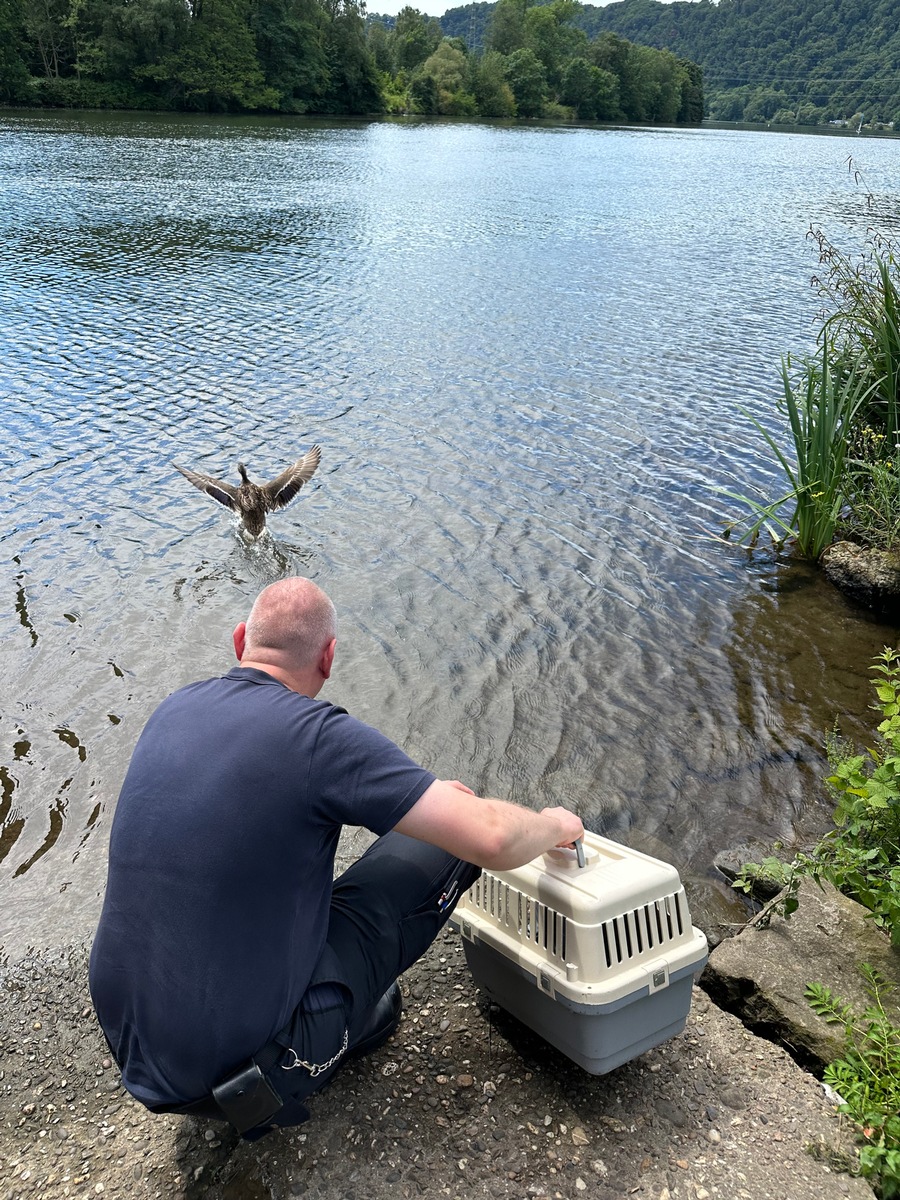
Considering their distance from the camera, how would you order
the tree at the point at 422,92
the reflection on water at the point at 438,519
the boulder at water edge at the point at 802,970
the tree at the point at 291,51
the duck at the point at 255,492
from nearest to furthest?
the boulder at water edge at the point at 802,970
the reflection on water at the point at 438,519
the duck at the point at 255,492
the tree at the point at 291,51
the tree at the point at 422,92

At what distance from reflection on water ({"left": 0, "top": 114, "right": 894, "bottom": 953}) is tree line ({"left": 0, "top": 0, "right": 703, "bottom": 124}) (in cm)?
4426

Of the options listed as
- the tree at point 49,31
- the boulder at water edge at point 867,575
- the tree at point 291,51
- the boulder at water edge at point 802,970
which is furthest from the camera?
the tree at point 291,51

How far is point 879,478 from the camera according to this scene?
25.0 ft

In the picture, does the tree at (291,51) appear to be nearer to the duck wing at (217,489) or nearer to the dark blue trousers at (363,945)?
the duck wing at (217,489)

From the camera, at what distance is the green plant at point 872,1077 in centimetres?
274

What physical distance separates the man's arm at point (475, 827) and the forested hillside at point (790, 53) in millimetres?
142409

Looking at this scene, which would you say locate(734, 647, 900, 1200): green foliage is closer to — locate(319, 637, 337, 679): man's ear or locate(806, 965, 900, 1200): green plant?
locate(806, 965, 900, 1200): green plant

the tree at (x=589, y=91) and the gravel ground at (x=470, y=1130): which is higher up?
the tree at (x=589, y=91)

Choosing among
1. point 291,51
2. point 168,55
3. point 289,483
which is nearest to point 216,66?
point 168,55

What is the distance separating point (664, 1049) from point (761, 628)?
15.1ft

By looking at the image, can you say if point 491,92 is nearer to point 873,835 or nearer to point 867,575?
point 867,575

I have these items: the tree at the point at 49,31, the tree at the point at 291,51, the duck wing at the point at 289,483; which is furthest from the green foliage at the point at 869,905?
the tree at the point at 291,51

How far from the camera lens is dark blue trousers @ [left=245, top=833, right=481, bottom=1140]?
8.76 ft

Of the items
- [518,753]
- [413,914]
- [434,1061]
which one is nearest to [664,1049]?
[434,1061]
